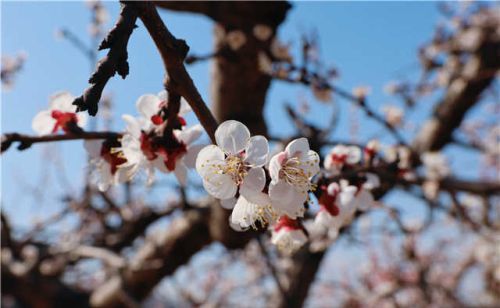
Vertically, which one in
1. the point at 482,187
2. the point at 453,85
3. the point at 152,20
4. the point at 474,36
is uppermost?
the point at 152,20

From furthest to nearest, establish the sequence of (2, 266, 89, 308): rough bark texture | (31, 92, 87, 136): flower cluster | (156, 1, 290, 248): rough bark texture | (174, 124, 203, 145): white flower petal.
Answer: (2, 266, 89, 308): rough bark texture, (156, 1, 290, 248): rough bark texture, (31, 92, 87, 136): flower cluster, (174, 124, 203, 145): white flower petal

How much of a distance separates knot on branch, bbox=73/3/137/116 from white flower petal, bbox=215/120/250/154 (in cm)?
16

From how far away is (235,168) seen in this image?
0.67 meters

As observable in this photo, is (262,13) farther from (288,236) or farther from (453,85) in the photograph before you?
(453,85)

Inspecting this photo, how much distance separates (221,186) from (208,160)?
50mm

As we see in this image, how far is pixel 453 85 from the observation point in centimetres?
320

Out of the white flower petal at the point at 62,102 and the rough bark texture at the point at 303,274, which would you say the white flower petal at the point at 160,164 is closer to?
the white flower petal at the point at 62,102

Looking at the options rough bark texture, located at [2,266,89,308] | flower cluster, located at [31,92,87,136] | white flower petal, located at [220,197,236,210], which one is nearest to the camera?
white flower petal, located at [220,197,236,210]

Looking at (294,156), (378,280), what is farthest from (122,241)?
(378,280)

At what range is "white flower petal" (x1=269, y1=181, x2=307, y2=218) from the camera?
61 cm

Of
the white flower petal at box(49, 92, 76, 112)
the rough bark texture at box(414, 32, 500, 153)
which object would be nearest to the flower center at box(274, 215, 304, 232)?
the white flower petal at box(49, 92, 76, 112)

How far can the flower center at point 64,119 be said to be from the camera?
91cm

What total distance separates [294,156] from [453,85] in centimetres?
305

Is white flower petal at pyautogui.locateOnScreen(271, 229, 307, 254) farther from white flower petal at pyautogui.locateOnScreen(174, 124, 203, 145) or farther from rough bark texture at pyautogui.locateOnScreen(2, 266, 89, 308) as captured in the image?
rough bark texture at pyautogui.locateOnScreen(2, 266, 89, 308)
